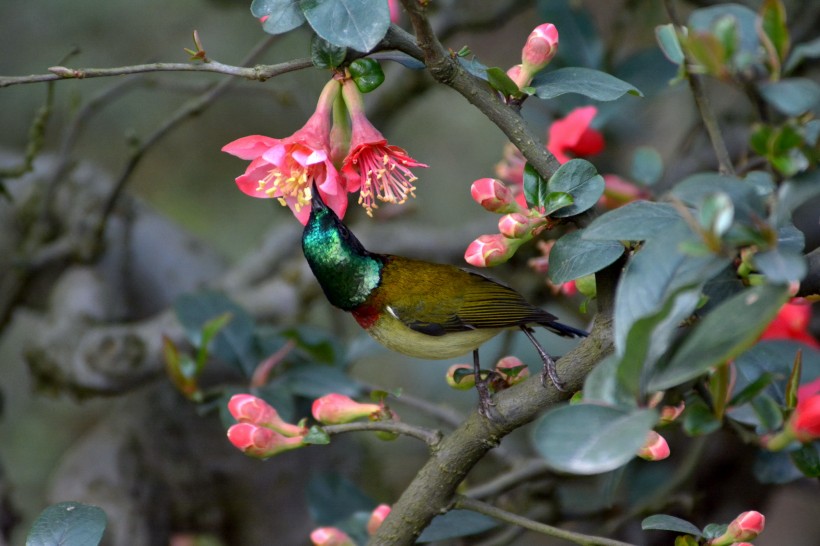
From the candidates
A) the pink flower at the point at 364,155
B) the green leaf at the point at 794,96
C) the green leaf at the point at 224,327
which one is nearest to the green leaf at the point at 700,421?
the green leaf at the point at 794,96

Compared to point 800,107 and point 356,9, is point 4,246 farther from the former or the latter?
point 800,107

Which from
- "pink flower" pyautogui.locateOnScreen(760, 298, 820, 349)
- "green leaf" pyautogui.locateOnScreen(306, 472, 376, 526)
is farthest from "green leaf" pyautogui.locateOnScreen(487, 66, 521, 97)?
"green leaf" pyautogui.locateOnScreen(306, 472, 376, 526)

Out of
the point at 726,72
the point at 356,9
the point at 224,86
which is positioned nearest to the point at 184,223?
the point at 224,86

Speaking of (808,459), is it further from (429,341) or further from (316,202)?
(316,202)

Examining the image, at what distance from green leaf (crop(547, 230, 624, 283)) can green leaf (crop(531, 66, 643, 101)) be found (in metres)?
0.18

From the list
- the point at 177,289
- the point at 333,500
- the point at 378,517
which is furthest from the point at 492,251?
the point at 177,289

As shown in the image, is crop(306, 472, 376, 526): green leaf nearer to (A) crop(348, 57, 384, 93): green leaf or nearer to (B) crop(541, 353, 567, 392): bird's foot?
(B) crop(541, 353, 567, 392): bird's foot

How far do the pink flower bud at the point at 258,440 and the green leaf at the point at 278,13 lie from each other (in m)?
0.49

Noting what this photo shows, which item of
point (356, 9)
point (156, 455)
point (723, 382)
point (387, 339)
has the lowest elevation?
point (156, 455)

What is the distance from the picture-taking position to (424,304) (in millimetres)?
1440

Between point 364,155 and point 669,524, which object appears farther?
point 364,155

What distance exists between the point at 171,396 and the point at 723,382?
1894 mm

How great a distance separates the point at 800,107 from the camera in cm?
81

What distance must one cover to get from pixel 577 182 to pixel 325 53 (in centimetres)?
33
